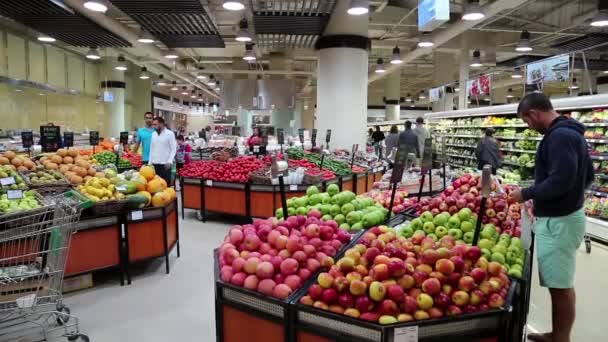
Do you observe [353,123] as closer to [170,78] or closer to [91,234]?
[91,234]

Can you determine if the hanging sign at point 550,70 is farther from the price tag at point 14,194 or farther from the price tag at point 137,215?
the price tag at point 14,194

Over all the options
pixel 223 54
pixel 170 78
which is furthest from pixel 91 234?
pixel 170 78

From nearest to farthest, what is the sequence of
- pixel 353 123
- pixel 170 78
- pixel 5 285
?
pixel 5 285 → pixel 353 123 → pixel 170 78

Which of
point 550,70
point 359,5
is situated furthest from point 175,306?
point 550,70

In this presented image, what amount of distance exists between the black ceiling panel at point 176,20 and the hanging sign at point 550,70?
265 inches

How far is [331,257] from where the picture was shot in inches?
104

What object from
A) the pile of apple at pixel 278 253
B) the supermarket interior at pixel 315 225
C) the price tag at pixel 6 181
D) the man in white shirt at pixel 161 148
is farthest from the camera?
the man in white shirt at pixel 161 148

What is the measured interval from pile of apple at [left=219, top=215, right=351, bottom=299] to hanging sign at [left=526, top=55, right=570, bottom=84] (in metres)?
7.38

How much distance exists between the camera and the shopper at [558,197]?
110 inches

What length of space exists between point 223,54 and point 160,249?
51.8 feet

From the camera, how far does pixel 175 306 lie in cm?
420

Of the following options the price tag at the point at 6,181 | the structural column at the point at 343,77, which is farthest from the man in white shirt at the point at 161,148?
the structural column at the point at 343,77

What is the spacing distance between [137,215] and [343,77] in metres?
7.44

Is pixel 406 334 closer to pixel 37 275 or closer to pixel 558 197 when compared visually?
pixel 558 197
